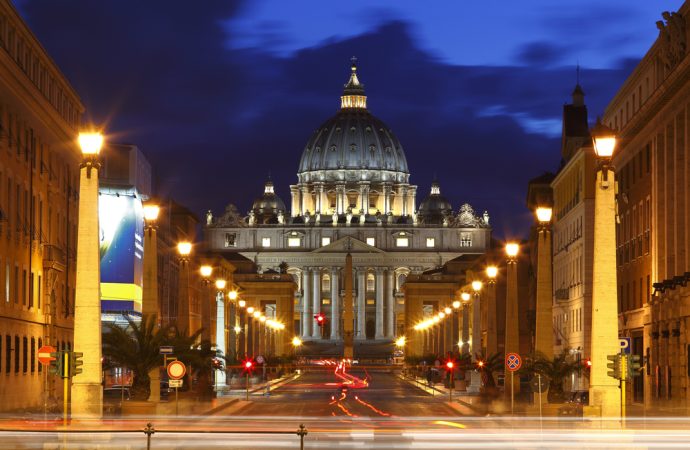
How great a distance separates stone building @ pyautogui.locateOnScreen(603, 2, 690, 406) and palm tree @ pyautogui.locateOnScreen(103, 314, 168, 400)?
62.6 ft

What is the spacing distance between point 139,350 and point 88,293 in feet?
54.0

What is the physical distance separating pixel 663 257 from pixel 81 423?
3649 centimetres

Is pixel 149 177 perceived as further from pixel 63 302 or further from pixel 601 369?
pixel 601 369

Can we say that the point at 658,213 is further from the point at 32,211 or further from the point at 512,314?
the point at 32,211

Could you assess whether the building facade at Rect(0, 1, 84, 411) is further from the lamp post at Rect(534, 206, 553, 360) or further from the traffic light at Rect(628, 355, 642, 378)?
the traffic light at Rect(628, 355, 642, 378)

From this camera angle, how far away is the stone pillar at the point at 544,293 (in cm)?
5028

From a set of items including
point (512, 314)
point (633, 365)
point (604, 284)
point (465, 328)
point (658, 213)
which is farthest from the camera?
point (465, 328)

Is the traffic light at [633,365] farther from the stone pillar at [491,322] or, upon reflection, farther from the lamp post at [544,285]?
the stone pillar at [491,322]

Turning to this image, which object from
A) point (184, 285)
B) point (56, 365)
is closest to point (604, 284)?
point (56, 365)

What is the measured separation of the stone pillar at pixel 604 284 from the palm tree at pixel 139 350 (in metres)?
19.9

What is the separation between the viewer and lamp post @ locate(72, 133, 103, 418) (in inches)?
1399

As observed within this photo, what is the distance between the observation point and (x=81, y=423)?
34594 millimetres

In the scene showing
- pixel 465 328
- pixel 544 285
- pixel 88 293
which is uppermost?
pixel 465 328

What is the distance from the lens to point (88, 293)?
35562 mm
